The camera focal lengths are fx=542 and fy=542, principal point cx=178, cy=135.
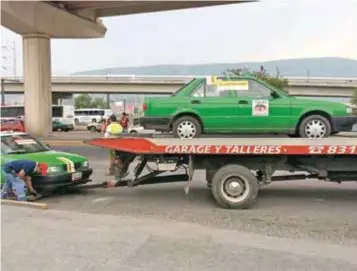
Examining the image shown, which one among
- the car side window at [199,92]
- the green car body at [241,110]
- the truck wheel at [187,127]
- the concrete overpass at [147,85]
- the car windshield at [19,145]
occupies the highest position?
the concrete overpass at [147,85]

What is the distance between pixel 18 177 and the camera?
9602mm

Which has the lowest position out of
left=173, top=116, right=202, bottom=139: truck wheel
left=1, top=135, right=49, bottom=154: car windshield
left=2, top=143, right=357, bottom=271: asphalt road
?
left=2, top=143, right=357, bottom=271: asphalt road

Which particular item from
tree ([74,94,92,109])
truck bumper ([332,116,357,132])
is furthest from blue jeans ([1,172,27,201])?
tree ([74,94,92,109])

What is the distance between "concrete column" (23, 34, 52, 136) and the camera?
125 ft

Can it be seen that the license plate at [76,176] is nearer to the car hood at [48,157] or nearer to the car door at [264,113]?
the car hood at [48,157]

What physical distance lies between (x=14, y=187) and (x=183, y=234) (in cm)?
403

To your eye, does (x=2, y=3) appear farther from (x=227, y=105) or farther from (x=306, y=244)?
(x=306, y=244)

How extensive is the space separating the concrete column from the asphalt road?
1130 inches

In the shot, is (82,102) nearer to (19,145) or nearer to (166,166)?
(19,145)

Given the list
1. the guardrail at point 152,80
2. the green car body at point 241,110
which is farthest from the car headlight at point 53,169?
the guardrail at point 152,80

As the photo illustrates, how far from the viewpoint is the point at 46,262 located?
5.48 metres

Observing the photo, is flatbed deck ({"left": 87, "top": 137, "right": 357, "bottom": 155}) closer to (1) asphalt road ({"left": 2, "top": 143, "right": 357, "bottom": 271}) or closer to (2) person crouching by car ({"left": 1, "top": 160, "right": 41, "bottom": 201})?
(1) asphalt road ({"left": 2, "top": 143, "right": 357, "bottom": 271})

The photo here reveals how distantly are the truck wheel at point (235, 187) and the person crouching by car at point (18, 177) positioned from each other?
3325mm

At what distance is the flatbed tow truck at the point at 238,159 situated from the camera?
9.06 m
